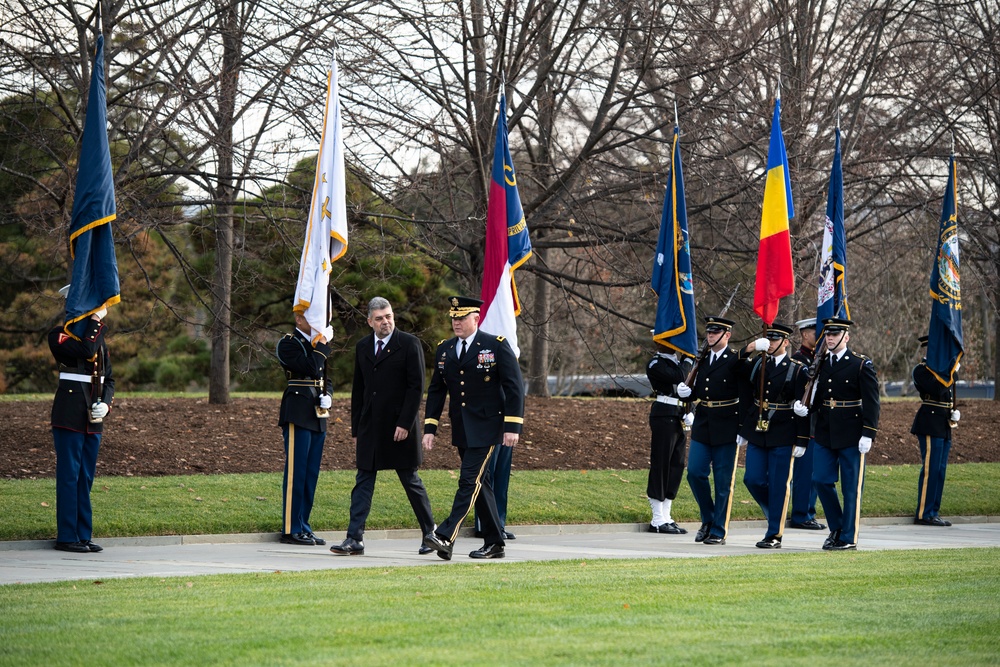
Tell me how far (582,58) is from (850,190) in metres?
5.58

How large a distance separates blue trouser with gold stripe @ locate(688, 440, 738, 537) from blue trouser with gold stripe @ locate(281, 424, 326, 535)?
3955 mm

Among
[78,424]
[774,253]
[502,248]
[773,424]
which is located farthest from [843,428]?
[78,424]

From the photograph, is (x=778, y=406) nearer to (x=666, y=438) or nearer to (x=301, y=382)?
(x=666, y=438)

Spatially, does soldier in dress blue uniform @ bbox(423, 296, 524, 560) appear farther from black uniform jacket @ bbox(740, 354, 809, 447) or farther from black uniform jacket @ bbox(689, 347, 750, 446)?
black uniform jacket @ bbox(740, 354, 809, 447)

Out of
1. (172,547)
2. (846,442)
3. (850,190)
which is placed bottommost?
(172,547)

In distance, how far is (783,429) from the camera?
515 inches

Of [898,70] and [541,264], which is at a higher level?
[898,70]

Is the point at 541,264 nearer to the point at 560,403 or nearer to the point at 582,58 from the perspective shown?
the point at 582,58

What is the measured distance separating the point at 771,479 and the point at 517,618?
22.9 feet

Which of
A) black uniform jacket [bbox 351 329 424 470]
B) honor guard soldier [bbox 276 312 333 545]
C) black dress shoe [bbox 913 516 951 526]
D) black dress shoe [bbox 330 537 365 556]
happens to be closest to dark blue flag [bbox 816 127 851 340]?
black dress shoe [bbox 913 516 951 526]

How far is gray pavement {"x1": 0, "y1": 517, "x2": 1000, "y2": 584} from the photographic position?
9.46 m

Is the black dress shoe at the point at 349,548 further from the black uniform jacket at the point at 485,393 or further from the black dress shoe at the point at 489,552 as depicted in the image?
the black uniform jacket at the point at 485,393

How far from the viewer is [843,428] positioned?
12.0m

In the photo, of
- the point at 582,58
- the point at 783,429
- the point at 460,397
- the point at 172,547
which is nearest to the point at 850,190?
the point at 582,58
